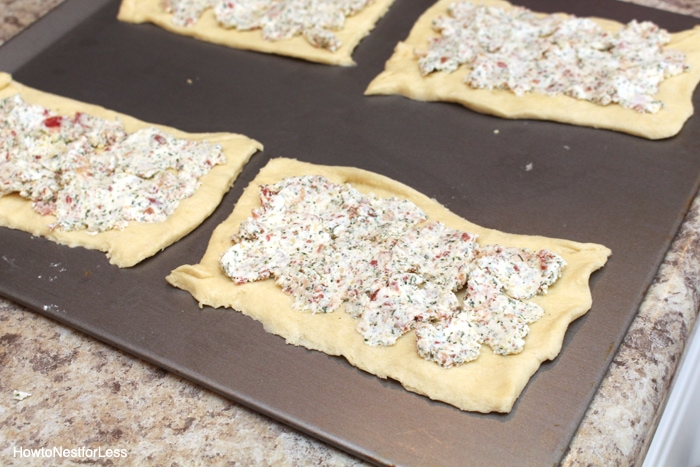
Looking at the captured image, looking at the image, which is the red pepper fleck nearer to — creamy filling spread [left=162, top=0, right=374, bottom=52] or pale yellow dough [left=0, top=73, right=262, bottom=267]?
pale yellow dough [left=0, top=73, right=262, bottom=267]

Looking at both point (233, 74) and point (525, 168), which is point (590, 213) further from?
point (233, 74)

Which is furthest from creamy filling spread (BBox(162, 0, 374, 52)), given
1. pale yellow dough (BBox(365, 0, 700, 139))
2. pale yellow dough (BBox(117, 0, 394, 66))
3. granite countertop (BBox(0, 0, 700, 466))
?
granite countertop (BBox(0, 0, 700, 466))

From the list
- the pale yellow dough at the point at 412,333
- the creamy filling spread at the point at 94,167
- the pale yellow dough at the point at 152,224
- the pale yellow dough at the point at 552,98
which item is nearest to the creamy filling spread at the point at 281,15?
the pale yellow dough at the point at 552,98

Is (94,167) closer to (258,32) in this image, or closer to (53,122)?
(53,122)

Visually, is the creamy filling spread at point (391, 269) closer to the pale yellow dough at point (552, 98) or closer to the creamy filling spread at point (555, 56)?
the pale yellow dough at point (552, 98)

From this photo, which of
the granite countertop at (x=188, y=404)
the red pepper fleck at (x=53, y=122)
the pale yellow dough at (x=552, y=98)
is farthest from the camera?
the red pepper fleck at (x=53, y=122)

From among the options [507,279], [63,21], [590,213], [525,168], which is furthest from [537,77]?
[63,21]
